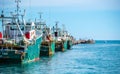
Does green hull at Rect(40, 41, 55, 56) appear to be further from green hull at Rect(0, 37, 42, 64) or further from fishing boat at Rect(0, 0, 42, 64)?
green hull at Rect(0, 37, 42, 64)

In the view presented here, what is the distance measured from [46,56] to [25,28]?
11.3m

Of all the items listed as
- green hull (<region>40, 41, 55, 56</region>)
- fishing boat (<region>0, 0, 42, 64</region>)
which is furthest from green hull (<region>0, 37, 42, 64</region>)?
green hull (<region>40, 41, 55, 56</region>)

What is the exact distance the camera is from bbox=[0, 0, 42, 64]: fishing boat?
4819 centimetres

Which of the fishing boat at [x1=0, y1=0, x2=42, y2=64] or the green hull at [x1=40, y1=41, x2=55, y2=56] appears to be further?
the green hull at [x1=40, y1=41, x2=55, y2=56]

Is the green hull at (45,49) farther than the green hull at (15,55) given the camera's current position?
Yes

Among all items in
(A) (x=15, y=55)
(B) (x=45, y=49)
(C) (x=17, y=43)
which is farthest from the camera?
(B) (x=45, y=49)

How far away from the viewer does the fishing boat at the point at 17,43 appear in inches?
1897

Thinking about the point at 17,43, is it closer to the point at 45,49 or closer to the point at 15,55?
the point at 15,55

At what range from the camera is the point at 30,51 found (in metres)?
52.7

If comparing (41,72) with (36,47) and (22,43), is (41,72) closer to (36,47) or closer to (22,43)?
(22,43)

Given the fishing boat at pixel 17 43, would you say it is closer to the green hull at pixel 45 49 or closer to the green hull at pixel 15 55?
the green hull at pixel 15 55

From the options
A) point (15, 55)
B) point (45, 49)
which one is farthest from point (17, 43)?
point (45, 49)

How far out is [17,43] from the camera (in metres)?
51.2

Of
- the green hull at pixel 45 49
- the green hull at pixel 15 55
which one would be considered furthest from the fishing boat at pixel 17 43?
the green hull at pixel 45 49
